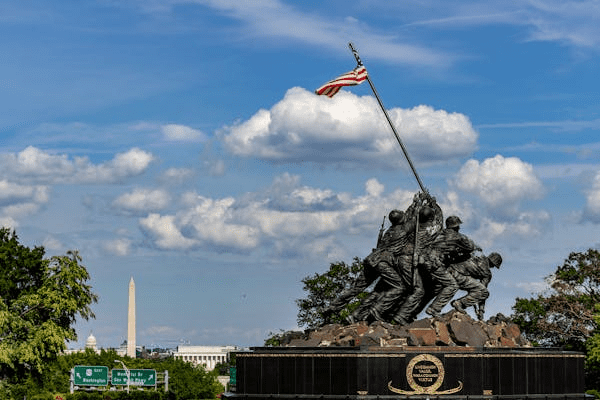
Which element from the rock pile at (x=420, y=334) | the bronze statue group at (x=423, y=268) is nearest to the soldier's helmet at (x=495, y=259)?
the bronze statue group at (x=423, y=268)

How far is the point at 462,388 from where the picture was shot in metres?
36.0

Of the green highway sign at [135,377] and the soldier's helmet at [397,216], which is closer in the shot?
the soldier's helmet at [397,216]

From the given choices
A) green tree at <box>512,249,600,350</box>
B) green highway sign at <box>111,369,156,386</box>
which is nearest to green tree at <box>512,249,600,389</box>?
green tree at <box>512,249,600,350</box>

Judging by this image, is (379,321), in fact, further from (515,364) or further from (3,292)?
(3,292)

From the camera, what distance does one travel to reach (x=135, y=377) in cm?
7106

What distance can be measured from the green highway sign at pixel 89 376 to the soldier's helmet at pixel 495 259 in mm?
34149

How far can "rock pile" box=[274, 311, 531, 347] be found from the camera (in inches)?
1448

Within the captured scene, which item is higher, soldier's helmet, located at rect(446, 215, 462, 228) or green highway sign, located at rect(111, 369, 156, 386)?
soldier's helmet, located at rect(446, 215, 462, 228)

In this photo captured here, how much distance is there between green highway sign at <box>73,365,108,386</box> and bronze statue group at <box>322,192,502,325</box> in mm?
32215

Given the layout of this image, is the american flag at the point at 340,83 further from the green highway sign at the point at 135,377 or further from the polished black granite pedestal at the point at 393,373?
the green highway sign at the point at 135,377

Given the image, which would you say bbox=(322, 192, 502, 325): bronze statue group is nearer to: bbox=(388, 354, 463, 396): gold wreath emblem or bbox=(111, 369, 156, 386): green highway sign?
bbox=(388, 354, 463, 396): gold wreath emblem

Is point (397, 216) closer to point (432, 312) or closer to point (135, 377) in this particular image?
point (432, 312)

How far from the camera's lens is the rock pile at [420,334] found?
3678 centimetres

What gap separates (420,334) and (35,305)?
98.3 ft
